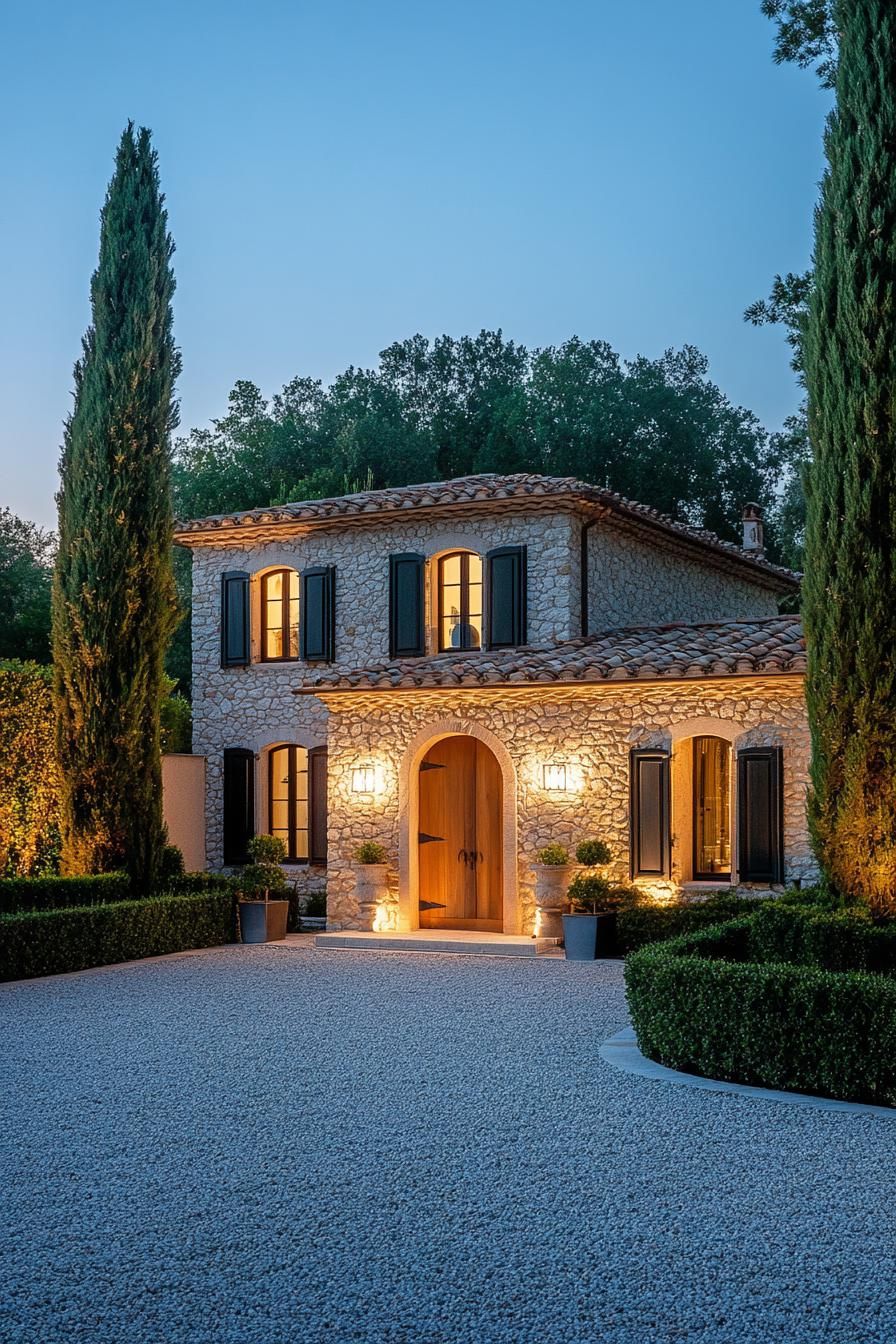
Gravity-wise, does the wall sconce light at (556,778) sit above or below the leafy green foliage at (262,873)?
above

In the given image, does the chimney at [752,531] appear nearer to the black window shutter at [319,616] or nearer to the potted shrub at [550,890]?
the black window shutter at [319,616]

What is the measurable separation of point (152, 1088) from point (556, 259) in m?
22.7

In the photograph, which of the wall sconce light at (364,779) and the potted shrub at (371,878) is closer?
the potted shrub at (371,878)

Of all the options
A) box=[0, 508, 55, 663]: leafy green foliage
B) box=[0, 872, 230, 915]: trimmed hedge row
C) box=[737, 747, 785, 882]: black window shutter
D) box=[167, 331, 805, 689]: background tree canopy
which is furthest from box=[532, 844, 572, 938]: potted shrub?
box=[167, 331, 805, 689]: background tree canopy

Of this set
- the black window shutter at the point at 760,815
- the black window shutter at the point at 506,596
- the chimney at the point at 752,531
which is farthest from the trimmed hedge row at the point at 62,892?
the chimney at the point at 752,531

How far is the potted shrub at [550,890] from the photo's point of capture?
15.5 metres

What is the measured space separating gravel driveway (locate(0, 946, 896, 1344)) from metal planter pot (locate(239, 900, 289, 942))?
6429mm

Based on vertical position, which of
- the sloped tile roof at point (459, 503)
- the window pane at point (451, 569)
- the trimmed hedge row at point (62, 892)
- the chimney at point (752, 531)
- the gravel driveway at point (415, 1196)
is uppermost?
the chimney at point (752, 531)

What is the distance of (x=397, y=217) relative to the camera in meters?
23.0

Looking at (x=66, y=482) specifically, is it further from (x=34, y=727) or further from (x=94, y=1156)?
(x=94, y=1156)

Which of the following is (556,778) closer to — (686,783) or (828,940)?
(686,783)

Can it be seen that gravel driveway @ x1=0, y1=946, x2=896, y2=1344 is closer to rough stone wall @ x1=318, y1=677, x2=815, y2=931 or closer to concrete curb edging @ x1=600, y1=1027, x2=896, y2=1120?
concrete curb edging @ x1=600, y1=1027, x2=896, y2=1120

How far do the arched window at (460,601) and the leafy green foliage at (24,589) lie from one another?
13149 millimetres

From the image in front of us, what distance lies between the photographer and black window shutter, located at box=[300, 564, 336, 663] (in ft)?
64.8
